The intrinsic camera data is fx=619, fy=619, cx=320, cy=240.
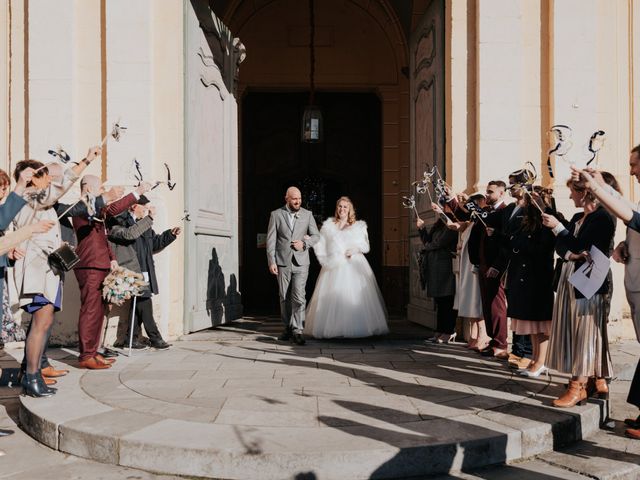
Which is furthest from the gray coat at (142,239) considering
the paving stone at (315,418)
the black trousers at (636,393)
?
the black trousers at (636,393)

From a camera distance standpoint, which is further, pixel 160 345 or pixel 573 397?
pixel 160 345

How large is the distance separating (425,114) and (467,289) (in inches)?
120

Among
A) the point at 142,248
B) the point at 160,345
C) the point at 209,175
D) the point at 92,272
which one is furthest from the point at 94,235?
the point at 209,175

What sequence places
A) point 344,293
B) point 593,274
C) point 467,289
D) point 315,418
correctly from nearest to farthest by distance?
1. point 315,418
2. point 593,274
3. point 467,289
4. point 344,293

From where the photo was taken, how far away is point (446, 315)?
7.47m

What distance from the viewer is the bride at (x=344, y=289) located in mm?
7621

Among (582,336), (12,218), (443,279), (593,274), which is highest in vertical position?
(12,218)

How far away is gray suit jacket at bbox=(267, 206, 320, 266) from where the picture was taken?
755 centimetres

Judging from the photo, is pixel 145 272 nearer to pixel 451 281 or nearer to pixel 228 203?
pixel 228 203

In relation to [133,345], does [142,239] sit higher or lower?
higher

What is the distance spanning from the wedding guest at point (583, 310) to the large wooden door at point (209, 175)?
4.68 metres

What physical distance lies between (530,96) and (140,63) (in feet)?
15.7

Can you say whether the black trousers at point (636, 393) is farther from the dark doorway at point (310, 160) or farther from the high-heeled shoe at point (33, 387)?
the dark doorway at point (310, 160)

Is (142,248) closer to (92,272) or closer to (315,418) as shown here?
(92,272)
